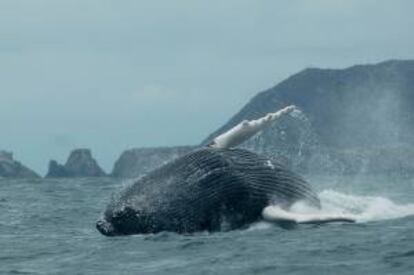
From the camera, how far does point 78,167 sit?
575 feet

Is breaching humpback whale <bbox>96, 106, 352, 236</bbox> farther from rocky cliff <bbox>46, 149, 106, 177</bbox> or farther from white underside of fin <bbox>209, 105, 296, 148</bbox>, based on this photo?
rocky cliff <bbox>46, 149, 106, 177</bbox>

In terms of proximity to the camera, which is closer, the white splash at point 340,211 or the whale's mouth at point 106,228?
the white splash at point 340,211

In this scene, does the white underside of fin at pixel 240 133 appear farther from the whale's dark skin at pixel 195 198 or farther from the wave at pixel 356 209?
→ the wave at pixel 356 209

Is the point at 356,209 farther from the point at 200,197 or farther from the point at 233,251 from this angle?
the point at 233,251

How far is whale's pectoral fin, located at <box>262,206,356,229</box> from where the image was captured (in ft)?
59.8

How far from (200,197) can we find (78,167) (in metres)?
158

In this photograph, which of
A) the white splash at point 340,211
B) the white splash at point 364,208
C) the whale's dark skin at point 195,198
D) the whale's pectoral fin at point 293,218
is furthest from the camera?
the white splash at point 364,208

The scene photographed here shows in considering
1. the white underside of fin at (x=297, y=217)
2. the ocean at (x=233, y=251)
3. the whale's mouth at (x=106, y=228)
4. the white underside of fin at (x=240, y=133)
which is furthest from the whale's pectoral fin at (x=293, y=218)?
the whale's mouth at (x=106, y=228)

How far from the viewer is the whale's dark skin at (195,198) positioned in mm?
18781

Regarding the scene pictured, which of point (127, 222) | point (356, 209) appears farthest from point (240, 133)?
point (356, 209)

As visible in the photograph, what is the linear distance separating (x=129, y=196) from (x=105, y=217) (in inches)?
25.6

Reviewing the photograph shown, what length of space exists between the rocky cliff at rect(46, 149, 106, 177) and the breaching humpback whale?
14759cm

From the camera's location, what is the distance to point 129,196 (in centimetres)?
1923

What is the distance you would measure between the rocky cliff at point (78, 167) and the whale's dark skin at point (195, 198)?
5813 inches
